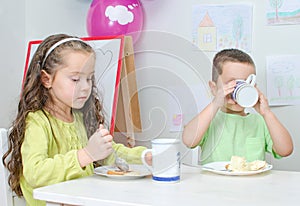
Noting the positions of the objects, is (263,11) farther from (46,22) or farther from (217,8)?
(46,22)

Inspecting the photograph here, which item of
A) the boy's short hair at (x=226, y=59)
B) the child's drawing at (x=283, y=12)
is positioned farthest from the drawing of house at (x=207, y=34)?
the boy's short hair at (x=226, y=59)

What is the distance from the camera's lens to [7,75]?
2.18m

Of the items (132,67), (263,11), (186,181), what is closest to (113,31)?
(132,67)

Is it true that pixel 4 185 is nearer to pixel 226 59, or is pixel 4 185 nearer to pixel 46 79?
pixel 46 79

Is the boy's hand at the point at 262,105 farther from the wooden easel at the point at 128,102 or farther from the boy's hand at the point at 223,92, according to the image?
the wooden easel at the point at 128,102

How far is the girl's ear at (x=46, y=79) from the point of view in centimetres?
129

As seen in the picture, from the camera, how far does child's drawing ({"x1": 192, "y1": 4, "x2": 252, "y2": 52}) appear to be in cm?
175

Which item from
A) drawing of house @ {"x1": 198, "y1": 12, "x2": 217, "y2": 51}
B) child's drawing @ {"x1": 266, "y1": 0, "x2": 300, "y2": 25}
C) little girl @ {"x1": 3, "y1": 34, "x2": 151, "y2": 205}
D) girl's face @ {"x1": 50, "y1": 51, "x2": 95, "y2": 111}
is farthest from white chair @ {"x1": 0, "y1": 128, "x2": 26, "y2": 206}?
child's drawing @ {"x1": 266, "y1": 0, "x2": 300, "y2": 25}

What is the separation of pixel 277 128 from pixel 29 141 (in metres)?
0.65

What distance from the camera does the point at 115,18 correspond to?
1.79 metres

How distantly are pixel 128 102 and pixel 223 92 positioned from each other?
52cm

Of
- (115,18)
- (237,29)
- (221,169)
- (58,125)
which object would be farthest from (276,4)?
(58,125)

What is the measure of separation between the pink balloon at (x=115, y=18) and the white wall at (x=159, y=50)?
0.26 feet

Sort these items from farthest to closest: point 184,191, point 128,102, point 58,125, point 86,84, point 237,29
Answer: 1. point 237,29
2. point 128,102
3. point 58,125
4. point 86,84
5. point 184,191
